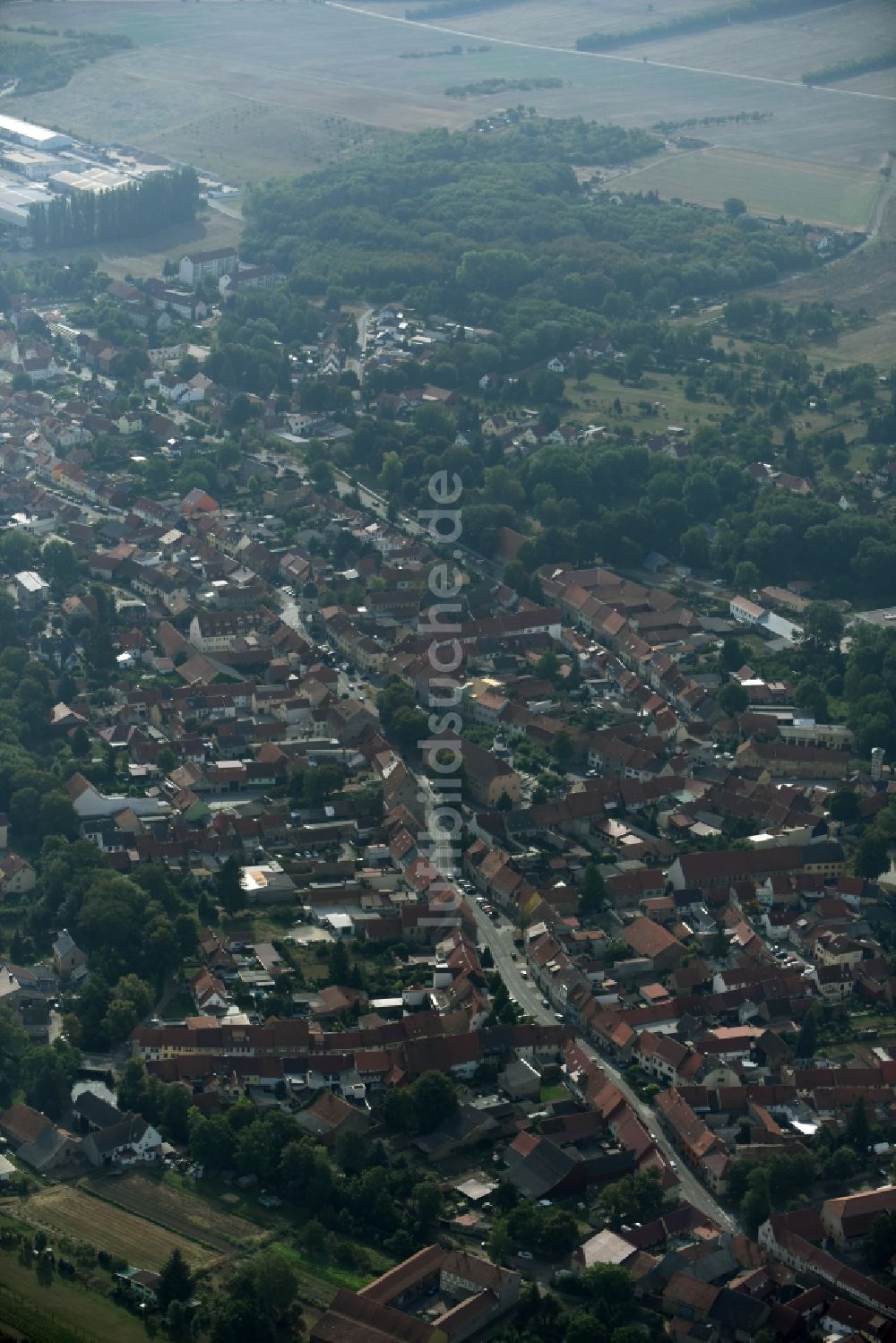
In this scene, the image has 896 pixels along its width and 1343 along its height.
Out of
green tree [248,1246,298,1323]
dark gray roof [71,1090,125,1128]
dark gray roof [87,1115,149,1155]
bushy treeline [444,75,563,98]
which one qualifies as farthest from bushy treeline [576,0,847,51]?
green tree [248,1246,298,1323]

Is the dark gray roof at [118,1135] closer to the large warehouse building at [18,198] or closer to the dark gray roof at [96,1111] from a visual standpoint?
the dark gray roof at [96,1111]

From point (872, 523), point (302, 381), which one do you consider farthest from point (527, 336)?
point (872, 523)

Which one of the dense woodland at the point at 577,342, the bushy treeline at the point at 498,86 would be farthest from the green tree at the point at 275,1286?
the bushy treeline at the point at 498,86

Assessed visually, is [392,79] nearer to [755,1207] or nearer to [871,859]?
[871,859]

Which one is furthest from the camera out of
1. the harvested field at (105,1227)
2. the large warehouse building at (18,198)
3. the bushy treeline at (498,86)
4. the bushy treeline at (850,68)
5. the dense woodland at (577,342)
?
the bushy treeline at (498,86)

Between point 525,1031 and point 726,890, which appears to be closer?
point 525,1031

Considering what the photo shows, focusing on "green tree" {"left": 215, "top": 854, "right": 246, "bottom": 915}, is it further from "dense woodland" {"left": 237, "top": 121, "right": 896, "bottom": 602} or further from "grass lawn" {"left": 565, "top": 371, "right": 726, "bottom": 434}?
"grass lawn" {"left": 565, "top": 371, "right": 726, "bottom": 434}

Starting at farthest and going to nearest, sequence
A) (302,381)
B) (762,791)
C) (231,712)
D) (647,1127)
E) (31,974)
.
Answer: (302,381) < (231,712) < (762,791) < (31,974) < (647,1127)

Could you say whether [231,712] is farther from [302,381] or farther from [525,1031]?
[302,381]
